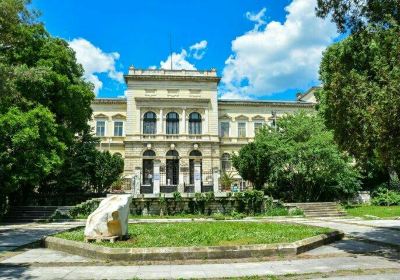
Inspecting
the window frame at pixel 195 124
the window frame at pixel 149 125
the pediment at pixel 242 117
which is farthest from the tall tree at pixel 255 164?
the pediment at pixel 242 117

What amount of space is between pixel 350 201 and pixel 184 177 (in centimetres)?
1833

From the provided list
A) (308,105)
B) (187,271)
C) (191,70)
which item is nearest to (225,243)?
(187,271)

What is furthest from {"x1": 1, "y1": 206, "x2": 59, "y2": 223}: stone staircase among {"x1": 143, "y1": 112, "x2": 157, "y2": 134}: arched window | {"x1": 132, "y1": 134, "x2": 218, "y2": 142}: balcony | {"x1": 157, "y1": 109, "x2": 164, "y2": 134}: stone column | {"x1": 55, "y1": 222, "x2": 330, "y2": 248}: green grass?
{"x1": 143, "y1": 112, "x2": 157, "y2": 134}: arched window

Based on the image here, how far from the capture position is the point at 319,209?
26.9m

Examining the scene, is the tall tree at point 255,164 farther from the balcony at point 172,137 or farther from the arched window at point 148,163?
the arched window at point 148,163

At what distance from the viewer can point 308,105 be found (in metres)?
51.7

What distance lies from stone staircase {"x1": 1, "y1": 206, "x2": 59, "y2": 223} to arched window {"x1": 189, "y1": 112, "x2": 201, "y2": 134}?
23.7 meters

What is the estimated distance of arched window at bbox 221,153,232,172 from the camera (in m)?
47.9

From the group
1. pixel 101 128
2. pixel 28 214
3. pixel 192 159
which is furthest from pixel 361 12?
pixel 101 128

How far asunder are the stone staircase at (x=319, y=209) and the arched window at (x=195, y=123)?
21862 mm

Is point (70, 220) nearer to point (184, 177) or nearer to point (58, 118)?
point (58, 118)

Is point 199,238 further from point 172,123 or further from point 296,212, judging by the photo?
point 172,123

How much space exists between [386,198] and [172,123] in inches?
966

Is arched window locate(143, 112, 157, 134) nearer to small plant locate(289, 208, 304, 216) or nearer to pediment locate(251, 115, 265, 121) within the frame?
pediment locate(251, 115, 265, 121)
